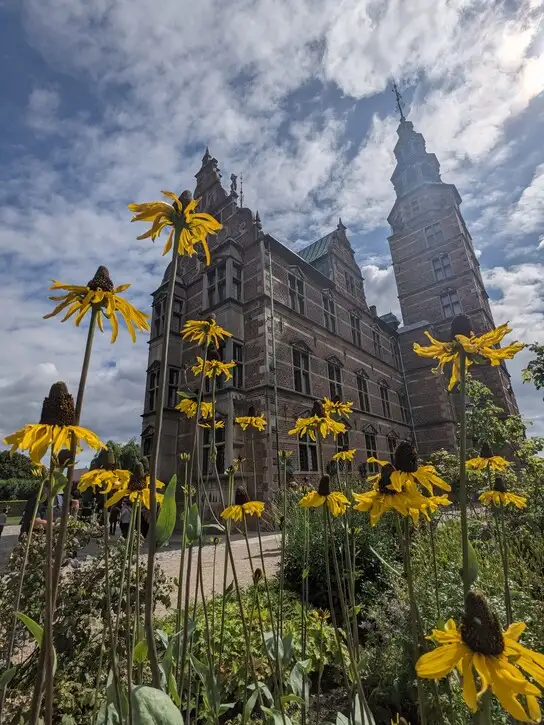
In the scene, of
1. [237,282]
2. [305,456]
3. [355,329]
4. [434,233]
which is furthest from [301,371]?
[434,233]

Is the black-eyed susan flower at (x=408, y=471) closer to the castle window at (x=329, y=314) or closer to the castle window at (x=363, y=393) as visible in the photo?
the castle window at (x=329, y=314)

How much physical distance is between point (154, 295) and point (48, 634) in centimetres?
1832

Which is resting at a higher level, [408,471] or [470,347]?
[470,347]

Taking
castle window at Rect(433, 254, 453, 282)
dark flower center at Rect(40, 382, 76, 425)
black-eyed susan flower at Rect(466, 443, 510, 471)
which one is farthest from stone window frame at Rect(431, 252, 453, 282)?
dark flower center at Rect(40, 382, 76, 425)

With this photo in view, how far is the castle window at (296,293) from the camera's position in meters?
16.8

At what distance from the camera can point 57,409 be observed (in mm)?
1308

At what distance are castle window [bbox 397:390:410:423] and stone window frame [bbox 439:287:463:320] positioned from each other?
6.14 meters

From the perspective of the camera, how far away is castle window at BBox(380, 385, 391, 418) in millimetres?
21834

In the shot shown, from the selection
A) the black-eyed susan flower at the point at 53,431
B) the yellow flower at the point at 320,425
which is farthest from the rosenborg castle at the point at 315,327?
the black-eyed susan flower at the point at 53,431

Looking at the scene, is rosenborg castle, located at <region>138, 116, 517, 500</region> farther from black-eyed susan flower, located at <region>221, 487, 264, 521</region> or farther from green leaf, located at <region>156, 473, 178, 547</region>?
green leaf, located at <region>156, 473, 178, 547</region>

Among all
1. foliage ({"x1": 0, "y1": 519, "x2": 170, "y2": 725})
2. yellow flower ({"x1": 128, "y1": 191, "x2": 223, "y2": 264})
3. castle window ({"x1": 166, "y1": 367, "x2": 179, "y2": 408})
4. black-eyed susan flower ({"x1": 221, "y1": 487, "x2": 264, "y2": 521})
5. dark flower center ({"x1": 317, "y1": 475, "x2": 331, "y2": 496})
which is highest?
castle window ({"x1": 166, "y1": 367, "x2": 179, "y2": 408})

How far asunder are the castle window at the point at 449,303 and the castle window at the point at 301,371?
1387cm

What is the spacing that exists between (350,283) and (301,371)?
9.56m

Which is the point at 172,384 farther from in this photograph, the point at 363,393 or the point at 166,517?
the point at 166,517
